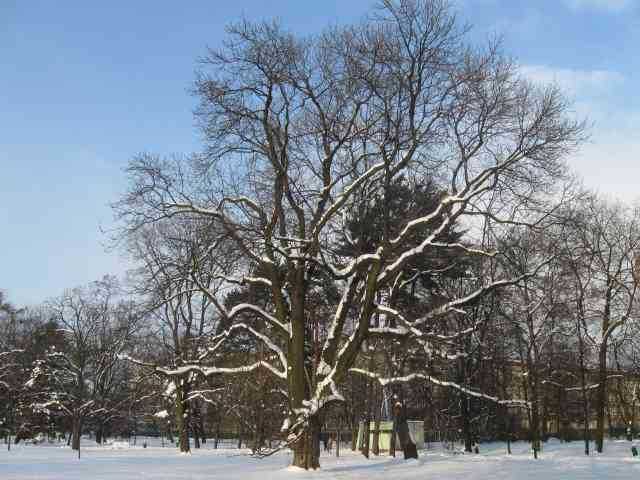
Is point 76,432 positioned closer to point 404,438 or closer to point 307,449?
point 404,438

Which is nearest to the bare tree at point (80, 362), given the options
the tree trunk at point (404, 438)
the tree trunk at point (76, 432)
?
the tree trunk at point (76, 432)

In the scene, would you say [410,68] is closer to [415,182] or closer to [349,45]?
[349,45]

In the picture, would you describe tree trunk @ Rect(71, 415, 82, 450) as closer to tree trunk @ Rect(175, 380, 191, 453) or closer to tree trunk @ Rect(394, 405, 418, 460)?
tree trunk @ Rect(175, 380, 191, 453)

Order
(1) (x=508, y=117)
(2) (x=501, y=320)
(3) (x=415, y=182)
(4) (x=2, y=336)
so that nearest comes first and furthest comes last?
(1) (x=508, y=117), (3) (x=415, y=182), (2) (x=501, y=320), (4) (x=2, y=336)

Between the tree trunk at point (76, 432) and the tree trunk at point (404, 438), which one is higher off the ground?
the tree trunk at point (404, 438)

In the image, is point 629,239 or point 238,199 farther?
point 629,239

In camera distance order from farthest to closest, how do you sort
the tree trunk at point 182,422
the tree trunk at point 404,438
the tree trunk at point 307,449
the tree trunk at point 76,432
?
the tree trunk at point 76,432, the tree trunk at point 182,422, the tree trunk at point 404,438, the tree trunk at point 307,449

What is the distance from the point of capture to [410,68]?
18422 millimetres

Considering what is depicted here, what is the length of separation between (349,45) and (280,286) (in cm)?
732

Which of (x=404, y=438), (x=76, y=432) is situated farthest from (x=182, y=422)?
(x=404, y=438)

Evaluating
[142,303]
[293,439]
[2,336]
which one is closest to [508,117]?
[293,439]

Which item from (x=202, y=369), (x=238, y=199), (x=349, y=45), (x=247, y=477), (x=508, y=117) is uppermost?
(x=349, y=45)

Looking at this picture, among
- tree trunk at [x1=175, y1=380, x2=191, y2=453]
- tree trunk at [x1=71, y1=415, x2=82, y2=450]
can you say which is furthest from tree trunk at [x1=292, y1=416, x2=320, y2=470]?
tree trunk at [x1=71, y1=415, x2=82, y2=450]

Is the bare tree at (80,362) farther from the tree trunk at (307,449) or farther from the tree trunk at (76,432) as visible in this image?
the tree trunk at (307,449)
